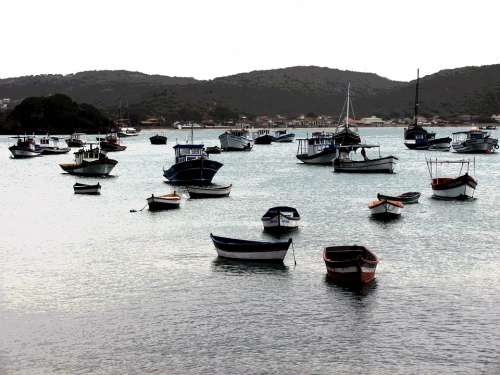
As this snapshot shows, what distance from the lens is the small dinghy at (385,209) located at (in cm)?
6731

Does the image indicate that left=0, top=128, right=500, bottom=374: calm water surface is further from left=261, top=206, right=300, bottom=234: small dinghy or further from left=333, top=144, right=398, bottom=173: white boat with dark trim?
left=333, top=144, right=398, bottom=173: white boat with dark trim

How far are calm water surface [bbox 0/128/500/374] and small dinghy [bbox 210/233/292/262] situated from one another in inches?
34.4

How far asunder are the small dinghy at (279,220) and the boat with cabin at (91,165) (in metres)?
61.2

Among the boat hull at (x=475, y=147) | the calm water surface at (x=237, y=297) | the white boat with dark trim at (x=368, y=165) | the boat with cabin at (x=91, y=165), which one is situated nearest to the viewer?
the calm water surface at (x=237, y=297)

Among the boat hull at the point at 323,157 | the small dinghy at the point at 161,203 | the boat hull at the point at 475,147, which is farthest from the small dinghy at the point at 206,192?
the boat hull at the point at 475,147

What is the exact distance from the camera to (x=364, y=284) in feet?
139

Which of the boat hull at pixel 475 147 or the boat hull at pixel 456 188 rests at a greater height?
the boat hull at pixel 456 188

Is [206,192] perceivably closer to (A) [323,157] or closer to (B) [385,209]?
(B) [385,209]

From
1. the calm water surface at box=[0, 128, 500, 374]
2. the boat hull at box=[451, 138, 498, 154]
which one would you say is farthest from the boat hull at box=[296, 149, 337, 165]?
the calm water surface at box=[0, 128, 500, 374]

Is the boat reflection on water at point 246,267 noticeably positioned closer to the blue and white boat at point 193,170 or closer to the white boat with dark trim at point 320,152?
the blue and white boat at point 193,170

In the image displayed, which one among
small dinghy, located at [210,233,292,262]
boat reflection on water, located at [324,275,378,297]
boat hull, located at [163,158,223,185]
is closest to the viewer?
boat reflection on water, located at [324,275,378,297]

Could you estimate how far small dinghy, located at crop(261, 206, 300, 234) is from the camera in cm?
5991

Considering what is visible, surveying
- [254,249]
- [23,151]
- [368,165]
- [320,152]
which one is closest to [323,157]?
[320,152]

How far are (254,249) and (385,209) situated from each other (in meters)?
23.0
